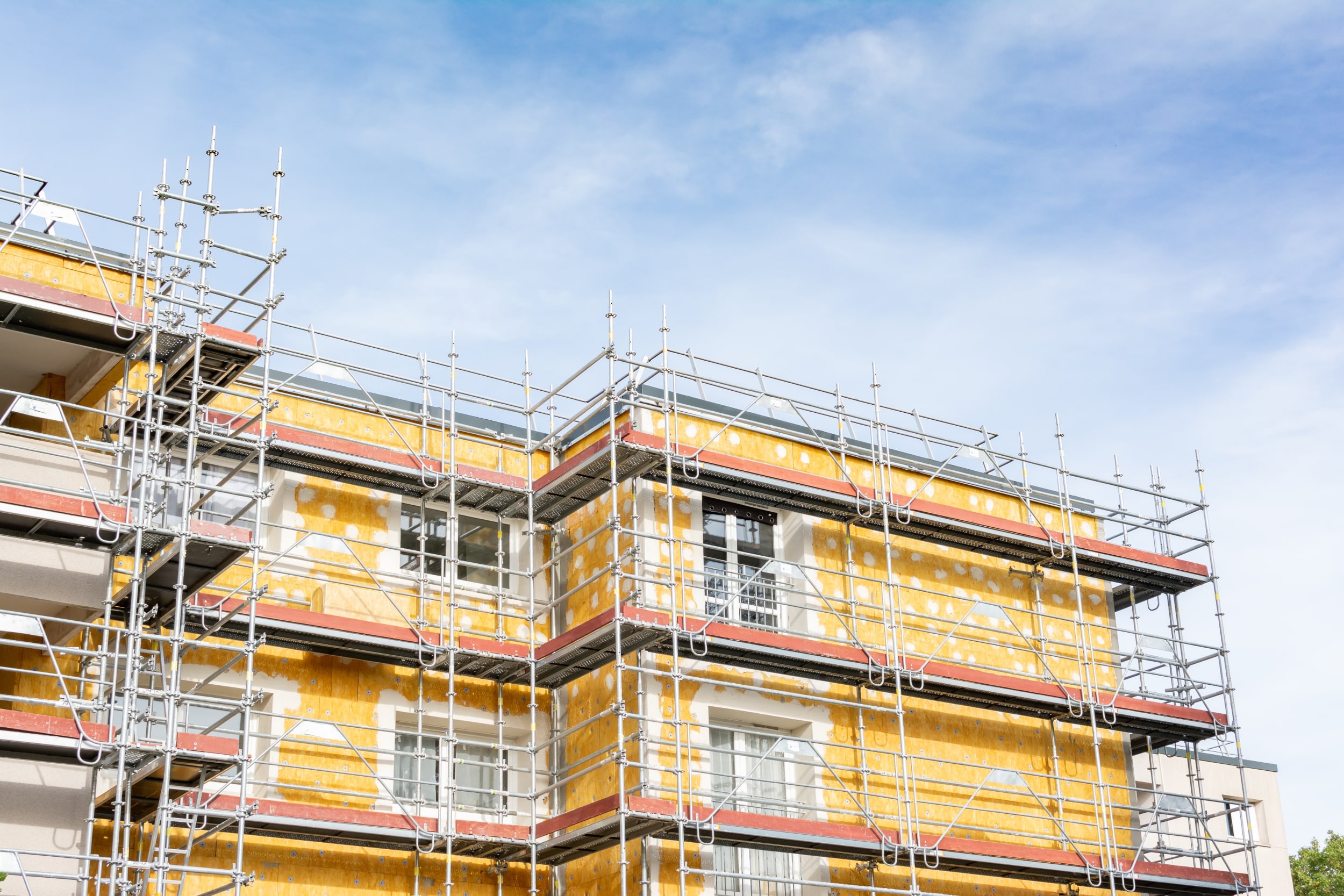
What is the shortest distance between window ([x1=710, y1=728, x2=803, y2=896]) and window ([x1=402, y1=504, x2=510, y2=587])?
371 cm

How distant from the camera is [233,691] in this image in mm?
19219

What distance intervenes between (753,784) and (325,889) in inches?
212

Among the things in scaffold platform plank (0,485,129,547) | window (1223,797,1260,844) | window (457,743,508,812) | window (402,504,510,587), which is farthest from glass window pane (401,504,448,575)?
window (1223,797,1260,844)

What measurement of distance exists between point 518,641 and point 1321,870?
116ft

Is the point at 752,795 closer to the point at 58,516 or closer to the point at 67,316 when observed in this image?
the point at 58,516

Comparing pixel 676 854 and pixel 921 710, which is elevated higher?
pixel 921 710

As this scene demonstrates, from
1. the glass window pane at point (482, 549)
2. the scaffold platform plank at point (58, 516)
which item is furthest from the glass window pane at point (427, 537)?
the scaffold platform plank at point (58, 516)

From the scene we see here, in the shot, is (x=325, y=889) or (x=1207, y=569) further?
(x=1207, y=569)

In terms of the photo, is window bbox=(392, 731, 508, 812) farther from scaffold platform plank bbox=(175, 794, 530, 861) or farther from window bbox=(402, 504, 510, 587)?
window bbox=(402, 504, 510, 587)

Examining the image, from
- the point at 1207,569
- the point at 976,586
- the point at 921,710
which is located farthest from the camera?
the point at 1207,569

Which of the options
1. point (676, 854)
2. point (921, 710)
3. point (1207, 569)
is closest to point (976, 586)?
point (921, 710)

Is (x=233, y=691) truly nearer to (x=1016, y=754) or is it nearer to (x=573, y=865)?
(x=573, y=865)

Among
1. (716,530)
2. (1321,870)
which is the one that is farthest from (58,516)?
(1321,870)

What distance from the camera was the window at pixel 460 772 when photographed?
777 inches
